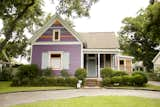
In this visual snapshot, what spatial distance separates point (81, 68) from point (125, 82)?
14.6 feet

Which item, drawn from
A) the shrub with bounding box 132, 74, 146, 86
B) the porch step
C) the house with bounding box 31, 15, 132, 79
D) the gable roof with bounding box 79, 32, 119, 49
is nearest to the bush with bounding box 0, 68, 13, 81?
the house with bounding box 31, 15, 132, 79

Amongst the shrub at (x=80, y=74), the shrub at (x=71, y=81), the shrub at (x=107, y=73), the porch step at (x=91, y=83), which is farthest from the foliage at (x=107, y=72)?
the shrub at (x=71, y=81)

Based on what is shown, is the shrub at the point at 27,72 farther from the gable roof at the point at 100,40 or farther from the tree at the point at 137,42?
the tree at the point at 137,42

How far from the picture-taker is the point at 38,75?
2462 cm

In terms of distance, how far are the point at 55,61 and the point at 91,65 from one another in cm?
416

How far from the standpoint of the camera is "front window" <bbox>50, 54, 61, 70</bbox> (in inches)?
998

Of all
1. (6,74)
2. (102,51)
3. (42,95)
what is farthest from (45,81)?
(6,74)

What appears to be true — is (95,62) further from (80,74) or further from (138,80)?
(138,80)

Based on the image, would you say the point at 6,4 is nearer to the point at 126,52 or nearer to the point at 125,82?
the point at 125,82

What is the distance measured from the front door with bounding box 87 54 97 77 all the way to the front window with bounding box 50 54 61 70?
11.7 feet

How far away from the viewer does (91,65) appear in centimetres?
2719

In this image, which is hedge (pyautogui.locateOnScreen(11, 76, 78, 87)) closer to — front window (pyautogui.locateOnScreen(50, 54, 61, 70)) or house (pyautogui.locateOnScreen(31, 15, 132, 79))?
house (pyautogui.locateOnScreen(31, 15, 132, 79))

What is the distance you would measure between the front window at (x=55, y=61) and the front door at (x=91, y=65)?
355 cm

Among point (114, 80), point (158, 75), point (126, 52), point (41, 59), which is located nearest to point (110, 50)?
point (114, 80)
